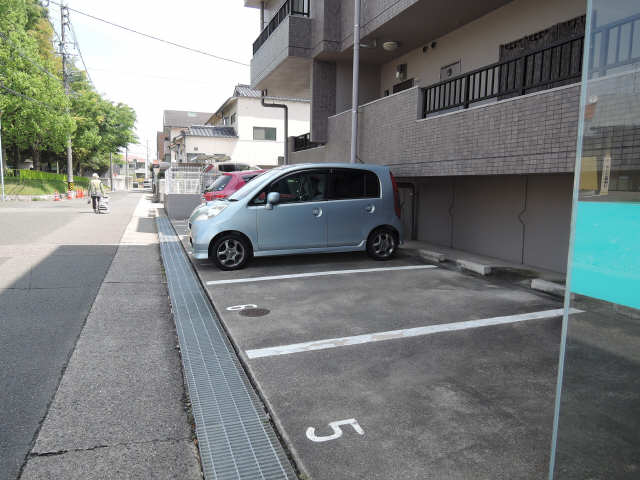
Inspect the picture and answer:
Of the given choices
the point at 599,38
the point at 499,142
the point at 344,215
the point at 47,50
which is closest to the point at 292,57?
the point at 344,215

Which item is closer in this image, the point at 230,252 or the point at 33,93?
the point at 230,252

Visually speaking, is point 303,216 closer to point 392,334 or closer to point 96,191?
point 392,334

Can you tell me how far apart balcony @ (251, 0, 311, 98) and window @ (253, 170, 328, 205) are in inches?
262

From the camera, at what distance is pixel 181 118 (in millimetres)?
64250

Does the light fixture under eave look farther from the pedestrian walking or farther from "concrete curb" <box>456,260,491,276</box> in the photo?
the pedestrian walking

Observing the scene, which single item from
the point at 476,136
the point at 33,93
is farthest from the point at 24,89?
the point at 476,136

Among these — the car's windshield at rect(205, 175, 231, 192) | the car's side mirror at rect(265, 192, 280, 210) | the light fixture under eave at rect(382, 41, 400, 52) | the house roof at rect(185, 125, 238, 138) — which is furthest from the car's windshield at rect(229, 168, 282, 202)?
the house roof at rect(185, 125, 238, 138)

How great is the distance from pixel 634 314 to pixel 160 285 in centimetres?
610

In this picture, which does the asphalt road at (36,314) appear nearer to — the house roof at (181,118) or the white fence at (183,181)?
the white fence at (183,181)

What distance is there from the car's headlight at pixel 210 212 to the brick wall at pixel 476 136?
4023 mm

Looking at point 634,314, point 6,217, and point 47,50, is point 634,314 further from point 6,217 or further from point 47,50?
point 47,50

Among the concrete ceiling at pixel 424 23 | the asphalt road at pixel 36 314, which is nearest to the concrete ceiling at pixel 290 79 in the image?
the concrete ceiling at pixel 424 23

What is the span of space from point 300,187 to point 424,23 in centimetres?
534

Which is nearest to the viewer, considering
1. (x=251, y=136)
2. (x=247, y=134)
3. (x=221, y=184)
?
(x=221, y=184)
